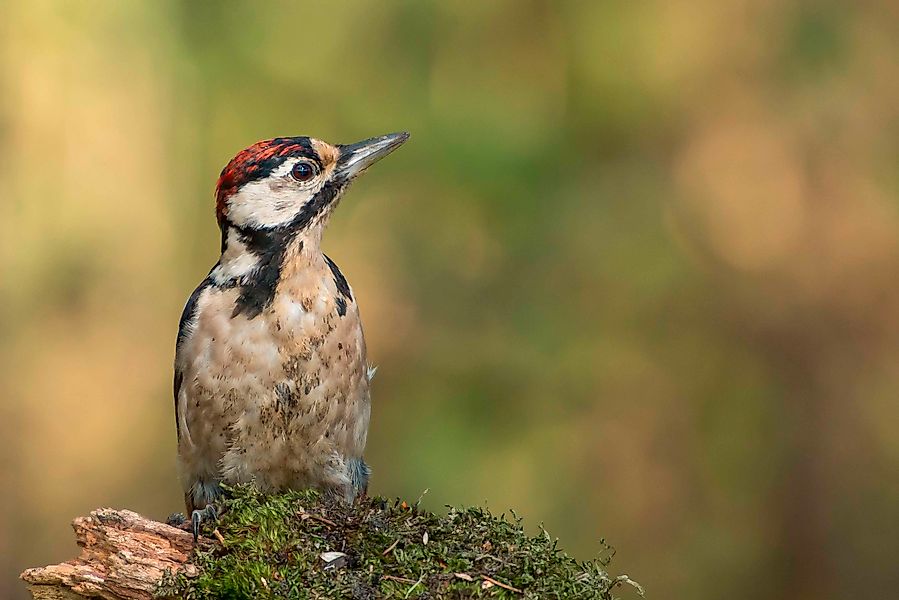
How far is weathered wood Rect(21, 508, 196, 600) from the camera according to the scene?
10.7 ft

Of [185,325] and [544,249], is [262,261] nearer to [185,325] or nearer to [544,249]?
[185,325]

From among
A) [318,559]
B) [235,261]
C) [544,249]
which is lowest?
[318,559]

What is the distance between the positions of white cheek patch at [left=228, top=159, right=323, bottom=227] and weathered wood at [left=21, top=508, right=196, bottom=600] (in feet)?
4.03

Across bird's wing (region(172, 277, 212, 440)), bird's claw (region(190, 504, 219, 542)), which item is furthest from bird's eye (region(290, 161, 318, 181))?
bird's claw (region(190, 504, 219, 542))

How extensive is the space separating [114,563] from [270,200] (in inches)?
56.3

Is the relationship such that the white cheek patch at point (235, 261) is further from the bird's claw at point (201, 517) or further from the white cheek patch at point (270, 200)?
the bird's claw at point (201, 517)

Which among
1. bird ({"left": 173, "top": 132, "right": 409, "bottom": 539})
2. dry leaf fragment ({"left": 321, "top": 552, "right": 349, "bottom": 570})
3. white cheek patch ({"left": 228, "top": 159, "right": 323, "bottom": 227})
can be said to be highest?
white cheek patch ({"left": 228, "top": 159, "right": 323, "bottom": 227})

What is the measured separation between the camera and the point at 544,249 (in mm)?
7090

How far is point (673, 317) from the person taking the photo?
7289mm

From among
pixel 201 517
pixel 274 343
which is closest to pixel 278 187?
pixel 274 343

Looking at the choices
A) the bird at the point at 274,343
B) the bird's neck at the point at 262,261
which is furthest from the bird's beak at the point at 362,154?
the bird's neck at the point at 262,261

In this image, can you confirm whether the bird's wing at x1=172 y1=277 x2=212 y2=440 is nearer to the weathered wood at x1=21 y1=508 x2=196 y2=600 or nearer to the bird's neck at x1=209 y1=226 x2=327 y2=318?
the bird's neck at x1=209 y1=226 x2=327 y2=318

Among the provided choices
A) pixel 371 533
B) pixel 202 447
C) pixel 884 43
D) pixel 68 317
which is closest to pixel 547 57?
pixel 884 43

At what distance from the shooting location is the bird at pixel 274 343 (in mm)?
3998
